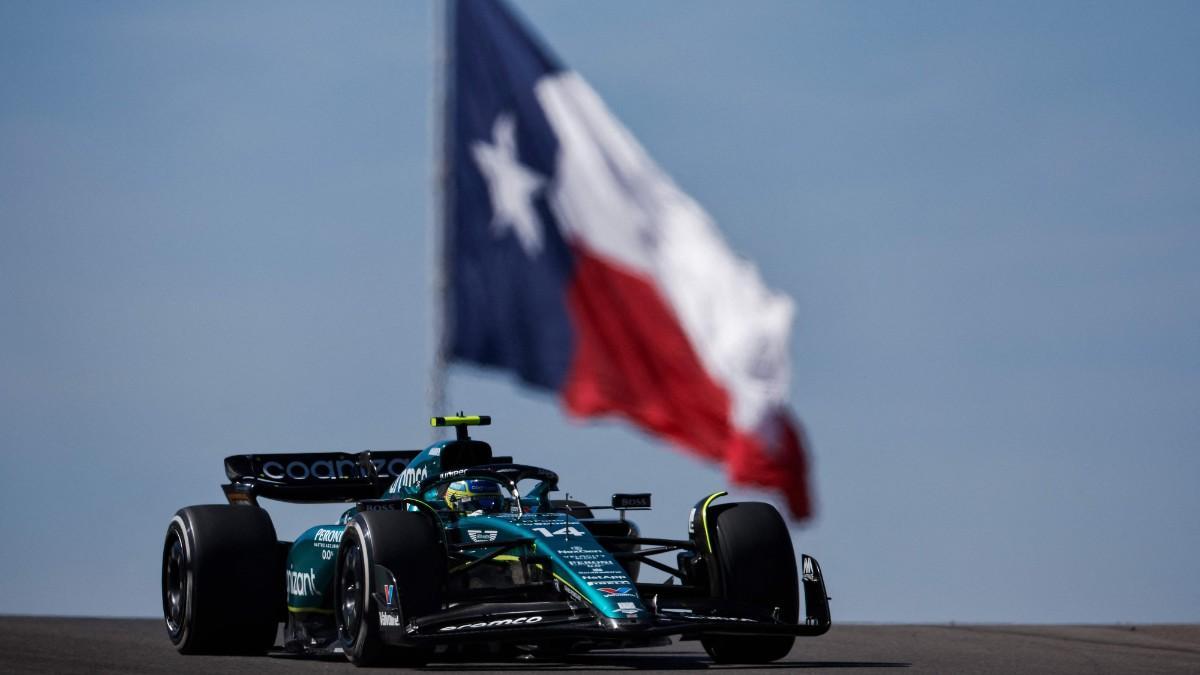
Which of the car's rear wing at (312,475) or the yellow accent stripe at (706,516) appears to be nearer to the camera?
the yellow accent stripe at (706,516)

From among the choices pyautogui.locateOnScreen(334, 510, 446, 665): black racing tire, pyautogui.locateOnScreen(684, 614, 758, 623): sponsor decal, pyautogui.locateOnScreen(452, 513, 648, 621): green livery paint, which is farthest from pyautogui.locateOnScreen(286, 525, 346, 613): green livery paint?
pyautogui.locateOnScreen(684, 614, 758, 623): sponsor decal

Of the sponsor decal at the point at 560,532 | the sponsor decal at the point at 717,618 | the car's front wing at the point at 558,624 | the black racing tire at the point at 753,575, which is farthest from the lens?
the black racing tire at the point at 753,575

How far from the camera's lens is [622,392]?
52.6ft

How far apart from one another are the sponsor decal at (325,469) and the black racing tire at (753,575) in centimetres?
450

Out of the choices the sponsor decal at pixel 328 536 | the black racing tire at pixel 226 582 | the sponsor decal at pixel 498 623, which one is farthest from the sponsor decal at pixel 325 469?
the sponsor decal at pixel 498 623

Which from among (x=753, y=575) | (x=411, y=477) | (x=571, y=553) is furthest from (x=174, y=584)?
(x=753, y=575)

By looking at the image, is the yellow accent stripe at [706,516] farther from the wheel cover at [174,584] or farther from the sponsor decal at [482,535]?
the wheel cover at [174,584]

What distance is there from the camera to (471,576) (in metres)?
15.9

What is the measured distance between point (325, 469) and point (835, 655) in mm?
5688

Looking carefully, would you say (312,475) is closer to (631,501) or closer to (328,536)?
(328,536)

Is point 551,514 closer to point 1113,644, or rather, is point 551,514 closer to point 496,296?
point 496,296

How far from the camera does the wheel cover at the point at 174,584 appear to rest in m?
17.3

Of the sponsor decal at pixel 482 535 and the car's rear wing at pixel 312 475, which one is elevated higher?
the car's rear wing at pixel 312 475

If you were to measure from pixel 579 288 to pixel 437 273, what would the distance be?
1.50 meters
